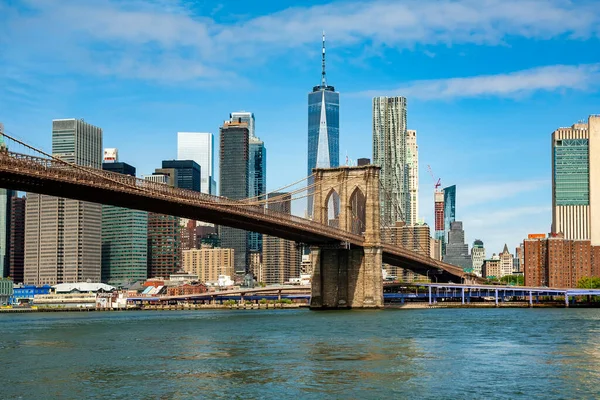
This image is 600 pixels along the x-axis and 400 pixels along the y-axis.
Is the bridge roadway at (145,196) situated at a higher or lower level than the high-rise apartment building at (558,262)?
higher

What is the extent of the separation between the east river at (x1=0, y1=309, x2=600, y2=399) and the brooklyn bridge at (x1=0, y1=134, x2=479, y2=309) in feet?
29.6

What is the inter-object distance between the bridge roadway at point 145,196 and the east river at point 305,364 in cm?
854

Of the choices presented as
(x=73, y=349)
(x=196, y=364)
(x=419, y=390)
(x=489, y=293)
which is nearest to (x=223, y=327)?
(x=73, y=349)

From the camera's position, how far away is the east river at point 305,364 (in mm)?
25188

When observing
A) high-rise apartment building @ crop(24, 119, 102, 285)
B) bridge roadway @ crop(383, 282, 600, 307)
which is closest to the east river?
bridge roadway @ crop(383, 282, 600, 307)

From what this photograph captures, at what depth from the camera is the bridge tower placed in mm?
77938

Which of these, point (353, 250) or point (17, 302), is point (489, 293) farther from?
point (17, 302)

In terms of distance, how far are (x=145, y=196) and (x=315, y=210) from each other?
29811 millimetres

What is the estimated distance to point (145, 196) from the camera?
5450 centimetres

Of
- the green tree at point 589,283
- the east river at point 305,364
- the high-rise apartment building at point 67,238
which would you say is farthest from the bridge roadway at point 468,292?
the high-rise apartment building at point 67,238

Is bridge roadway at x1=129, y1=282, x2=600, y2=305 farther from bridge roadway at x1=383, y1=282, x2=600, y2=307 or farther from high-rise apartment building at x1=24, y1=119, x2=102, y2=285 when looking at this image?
high-rise apartment building at x1=24, y1=119, x2=102, y2=285

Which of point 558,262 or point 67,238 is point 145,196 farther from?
point 67,238

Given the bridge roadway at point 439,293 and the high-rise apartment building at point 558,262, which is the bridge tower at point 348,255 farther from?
the high-rise apartment building at point 558,262

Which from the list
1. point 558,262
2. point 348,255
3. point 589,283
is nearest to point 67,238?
point 558,262
